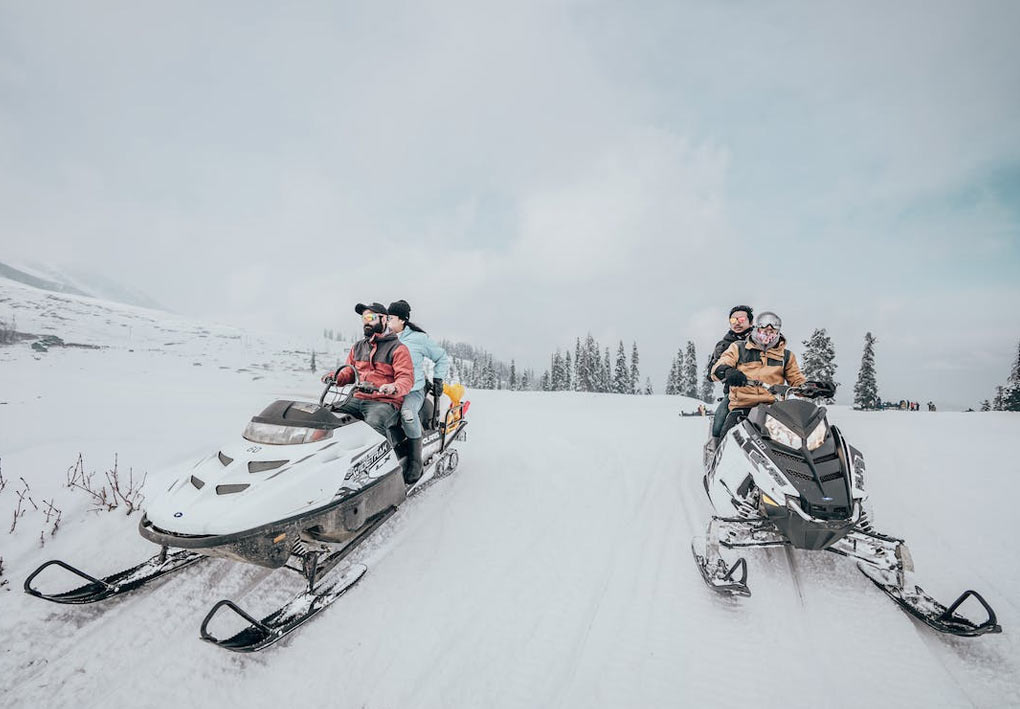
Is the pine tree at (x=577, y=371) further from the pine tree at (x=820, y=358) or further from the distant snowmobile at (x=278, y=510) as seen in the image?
the distant snowmobile at (x=278, y=510)

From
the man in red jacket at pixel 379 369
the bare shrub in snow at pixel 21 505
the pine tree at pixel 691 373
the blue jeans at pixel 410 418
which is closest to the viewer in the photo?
the bare shrub in snow at pixel 21 505

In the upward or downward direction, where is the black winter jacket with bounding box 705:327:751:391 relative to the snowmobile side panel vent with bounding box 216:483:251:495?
upward

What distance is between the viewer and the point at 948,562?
337 centimetres

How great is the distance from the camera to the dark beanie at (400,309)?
5.10 m

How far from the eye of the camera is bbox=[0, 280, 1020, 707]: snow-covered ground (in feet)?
7.12

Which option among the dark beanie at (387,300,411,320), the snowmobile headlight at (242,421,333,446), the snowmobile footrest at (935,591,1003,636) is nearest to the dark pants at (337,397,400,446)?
the snowmobile headlight at (242,421,333,446)

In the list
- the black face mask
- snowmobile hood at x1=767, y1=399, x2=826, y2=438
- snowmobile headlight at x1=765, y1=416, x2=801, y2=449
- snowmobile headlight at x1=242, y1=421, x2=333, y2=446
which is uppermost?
the black face mask

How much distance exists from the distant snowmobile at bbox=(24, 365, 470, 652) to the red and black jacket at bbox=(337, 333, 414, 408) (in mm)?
805

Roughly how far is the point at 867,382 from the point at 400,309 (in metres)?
40.1

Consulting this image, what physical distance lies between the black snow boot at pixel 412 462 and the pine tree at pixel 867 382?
39110 millimetres

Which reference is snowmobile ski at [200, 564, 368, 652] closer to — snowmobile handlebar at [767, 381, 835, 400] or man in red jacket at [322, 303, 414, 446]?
man in red jacket at [322, 303, 414, 446]

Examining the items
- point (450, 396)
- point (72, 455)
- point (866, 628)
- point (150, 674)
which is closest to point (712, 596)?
point (866, 628)

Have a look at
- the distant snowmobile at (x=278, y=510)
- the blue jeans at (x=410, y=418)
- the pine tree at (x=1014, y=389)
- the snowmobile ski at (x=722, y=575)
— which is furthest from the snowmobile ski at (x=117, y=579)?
the pine tree at (x=1014, y=389)

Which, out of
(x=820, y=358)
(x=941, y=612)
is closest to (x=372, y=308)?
(x=941, y=612)
